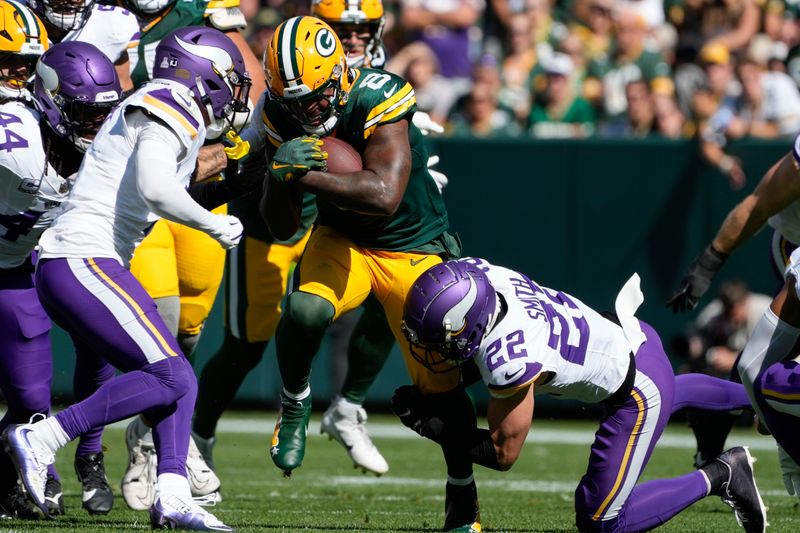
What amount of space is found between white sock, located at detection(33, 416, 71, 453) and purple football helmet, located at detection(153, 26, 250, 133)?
1222 millimetres

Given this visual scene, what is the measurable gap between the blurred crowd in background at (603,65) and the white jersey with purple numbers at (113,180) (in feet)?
17.3

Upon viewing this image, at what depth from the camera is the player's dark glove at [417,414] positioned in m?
4.75

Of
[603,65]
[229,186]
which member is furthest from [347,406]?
[603,65]

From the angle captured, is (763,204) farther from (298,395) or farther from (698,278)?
(298,395)

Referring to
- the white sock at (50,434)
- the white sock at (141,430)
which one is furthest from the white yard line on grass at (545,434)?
the white sock at (50,434)

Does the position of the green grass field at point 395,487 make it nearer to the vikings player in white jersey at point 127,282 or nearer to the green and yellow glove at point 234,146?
the vikings player in white jersey at point 127,282

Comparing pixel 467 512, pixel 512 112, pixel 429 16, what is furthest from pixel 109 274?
pixel 429 16

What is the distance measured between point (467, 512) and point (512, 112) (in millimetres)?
6428

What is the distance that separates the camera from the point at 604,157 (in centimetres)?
978

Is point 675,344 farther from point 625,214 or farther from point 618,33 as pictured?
point 618,33

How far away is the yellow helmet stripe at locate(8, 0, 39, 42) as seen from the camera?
17.5ft

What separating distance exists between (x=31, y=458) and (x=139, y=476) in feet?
4.56

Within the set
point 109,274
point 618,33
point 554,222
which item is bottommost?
point 554,222

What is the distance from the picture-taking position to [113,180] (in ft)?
15.4
